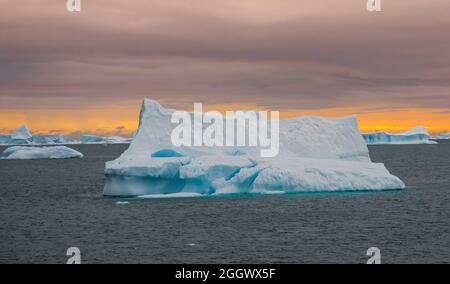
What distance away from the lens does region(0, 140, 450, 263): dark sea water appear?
78.8 ft

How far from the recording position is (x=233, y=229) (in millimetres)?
29422

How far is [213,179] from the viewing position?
1533 inches

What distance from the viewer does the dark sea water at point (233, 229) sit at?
78.8 feet

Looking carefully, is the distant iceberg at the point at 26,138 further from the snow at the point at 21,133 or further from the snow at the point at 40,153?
the snow at the point at 40,153

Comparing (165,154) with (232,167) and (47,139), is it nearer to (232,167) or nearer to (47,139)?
(232,167)

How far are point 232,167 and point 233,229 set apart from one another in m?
8.97

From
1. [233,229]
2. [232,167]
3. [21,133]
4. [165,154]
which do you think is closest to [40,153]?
[21,133]

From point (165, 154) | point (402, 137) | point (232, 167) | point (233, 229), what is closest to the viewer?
point (233, 229)

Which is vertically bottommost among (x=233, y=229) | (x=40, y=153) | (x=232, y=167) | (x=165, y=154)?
(x=233, y=229)

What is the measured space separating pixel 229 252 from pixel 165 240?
12.3 feet

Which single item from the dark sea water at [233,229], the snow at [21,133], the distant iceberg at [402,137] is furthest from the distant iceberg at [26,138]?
the dark sea water at [233,229]

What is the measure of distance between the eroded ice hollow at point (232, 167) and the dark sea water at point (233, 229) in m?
0.90
